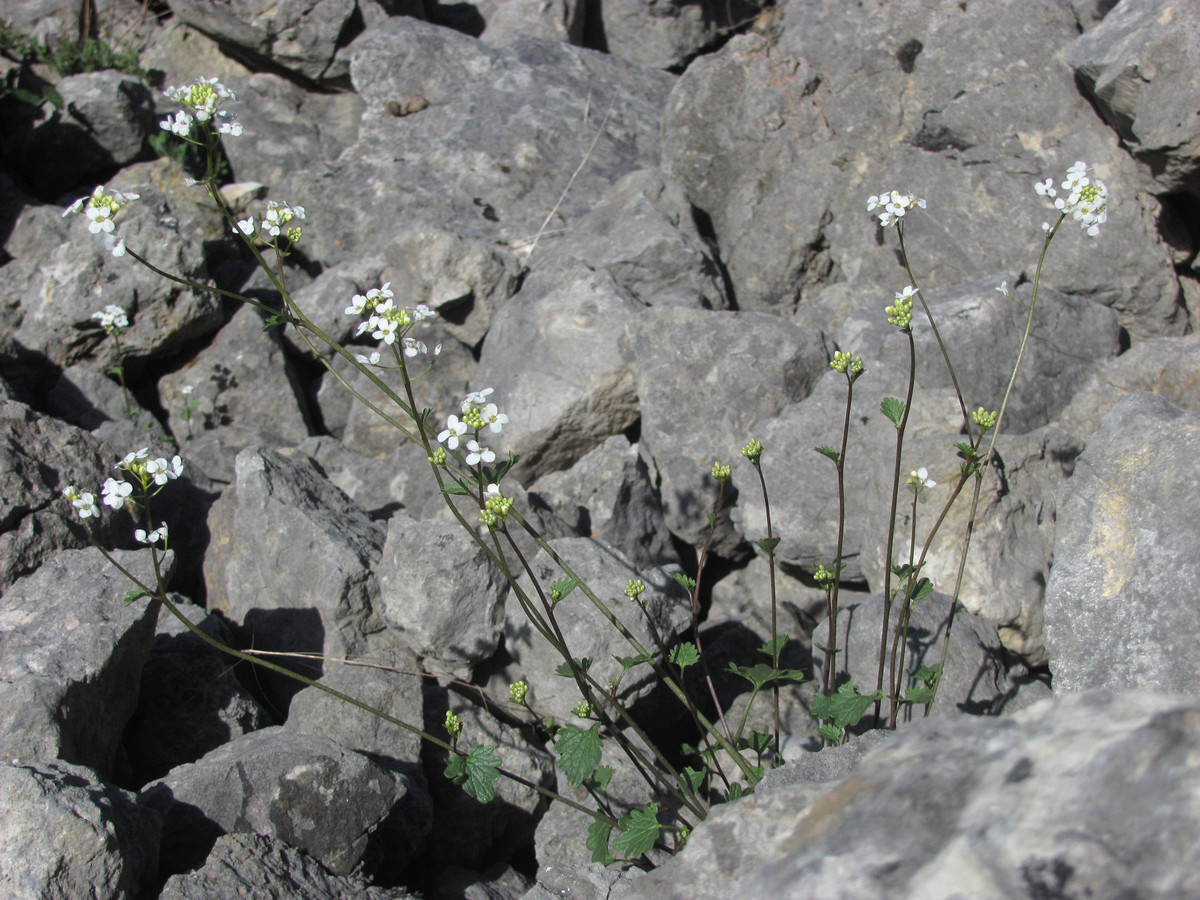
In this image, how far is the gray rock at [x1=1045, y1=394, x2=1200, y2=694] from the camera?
3.27 meters

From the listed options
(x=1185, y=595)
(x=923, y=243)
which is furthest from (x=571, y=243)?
(x=1185, y=595)

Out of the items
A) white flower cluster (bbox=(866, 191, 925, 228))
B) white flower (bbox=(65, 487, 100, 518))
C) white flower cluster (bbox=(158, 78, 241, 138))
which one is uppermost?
white flower cluster (bbox=(158, 78, 241, 138))

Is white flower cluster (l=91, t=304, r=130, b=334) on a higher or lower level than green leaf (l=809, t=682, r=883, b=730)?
higher

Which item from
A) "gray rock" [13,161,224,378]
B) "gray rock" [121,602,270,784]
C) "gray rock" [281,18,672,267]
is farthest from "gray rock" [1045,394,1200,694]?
"gray rock" [13,161,224,378]

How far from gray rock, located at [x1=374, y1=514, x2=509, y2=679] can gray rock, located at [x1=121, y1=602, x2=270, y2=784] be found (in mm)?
744

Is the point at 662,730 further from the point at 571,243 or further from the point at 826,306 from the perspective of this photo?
the point at 571,243

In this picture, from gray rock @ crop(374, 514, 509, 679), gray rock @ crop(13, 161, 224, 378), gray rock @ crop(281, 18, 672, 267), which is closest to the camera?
gray rock @ crop(374, 514, 509, 679)

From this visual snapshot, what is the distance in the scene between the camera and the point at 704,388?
4.98m

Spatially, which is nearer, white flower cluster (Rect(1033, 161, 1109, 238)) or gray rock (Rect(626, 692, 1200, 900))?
gray rock (Rect(626, 692, 1200, 900))

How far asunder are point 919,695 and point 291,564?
2935 mm

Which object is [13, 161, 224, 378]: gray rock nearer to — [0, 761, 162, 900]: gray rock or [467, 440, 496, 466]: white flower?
[0, 761, 162, 900]: gray rock

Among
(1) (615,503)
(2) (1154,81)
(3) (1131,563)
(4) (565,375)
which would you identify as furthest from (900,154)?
(3) (1131,563)

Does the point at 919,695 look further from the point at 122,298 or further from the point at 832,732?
the point at 122,298

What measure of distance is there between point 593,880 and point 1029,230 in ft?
14.0
